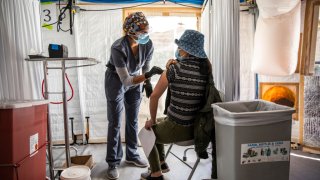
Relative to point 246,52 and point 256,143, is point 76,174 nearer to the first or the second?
point 256,143

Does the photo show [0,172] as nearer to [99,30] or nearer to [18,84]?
[18,84]

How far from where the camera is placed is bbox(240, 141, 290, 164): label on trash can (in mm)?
1257

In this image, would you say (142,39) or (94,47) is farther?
(94,47)

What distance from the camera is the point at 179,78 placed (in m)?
1.48

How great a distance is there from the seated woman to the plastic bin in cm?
75

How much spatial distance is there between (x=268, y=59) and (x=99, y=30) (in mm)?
1995

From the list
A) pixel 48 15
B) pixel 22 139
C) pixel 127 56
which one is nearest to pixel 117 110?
pixel 127 56

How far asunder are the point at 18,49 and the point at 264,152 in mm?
1838

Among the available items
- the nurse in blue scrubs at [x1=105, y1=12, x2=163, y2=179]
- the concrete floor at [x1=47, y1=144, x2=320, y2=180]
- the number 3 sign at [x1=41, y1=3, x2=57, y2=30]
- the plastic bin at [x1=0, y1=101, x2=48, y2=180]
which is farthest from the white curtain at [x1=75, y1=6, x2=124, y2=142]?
the plastic bin at [x1=0, y1=101, x2=48, y2=180]

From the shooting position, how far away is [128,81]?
1.94m

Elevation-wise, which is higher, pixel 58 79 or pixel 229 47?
pixel 229 47

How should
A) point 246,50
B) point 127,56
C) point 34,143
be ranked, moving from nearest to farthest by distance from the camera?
point 34,143 < point 127,56 < point 246,50

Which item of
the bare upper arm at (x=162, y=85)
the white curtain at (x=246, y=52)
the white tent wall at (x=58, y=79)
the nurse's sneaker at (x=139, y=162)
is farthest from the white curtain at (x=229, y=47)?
the white tent wall at (x=58, y=79)

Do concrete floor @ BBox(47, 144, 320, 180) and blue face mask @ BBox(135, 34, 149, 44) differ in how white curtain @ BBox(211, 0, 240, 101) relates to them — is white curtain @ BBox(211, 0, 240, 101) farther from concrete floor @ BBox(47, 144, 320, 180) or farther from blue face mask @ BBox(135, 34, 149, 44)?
concrete floor @ BBox(47, 144, 320, 180)
